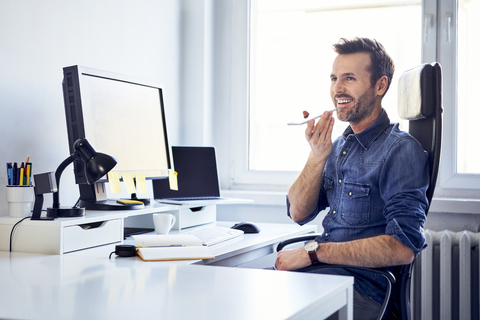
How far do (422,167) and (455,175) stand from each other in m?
1.14

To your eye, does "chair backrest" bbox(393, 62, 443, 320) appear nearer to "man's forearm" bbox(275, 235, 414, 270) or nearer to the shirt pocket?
"man's forearm" bbox(275, 235, 414, 270)

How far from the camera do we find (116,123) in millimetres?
1645

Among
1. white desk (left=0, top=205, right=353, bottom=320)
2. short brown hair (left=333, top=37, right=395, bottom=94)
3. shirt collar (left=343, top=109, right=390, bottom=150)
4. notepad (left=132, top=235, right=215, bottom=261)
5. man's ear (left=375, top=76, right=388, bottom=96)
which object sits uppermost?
short brown hair (left=333, top=37, right=395, bottom=94)

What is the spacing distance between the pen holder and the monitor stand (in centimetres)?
23

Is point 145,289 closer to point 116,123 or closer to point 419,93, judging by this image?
point 116,123

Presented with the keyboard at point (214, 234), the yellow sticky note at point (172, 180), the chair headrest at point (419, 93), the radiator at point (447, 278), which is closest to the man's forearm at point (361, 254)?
the keyboard at point (214, 234)

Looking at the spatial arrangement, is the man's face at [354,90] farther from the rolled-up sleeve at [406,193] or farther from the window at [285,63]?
the window at [285,63]

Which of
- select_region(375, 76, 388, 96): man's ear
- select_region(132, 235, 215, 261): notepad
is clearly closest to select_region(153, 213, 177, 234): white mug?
select_region(132, 235, 215, 261): notepad

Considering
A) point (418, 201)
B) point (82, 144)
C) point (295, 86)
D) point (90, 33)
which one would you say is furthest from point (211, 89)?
point (418, 201)

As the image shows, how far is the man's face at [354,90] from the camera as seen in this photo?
1.57 meters

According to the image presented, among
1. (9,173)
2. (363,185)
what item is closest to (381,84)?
(363,185)

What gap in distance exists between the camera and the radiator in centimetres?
214

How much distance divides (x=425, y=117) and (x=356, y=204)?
0.32 metres

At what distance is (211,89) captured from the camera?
2746mm
